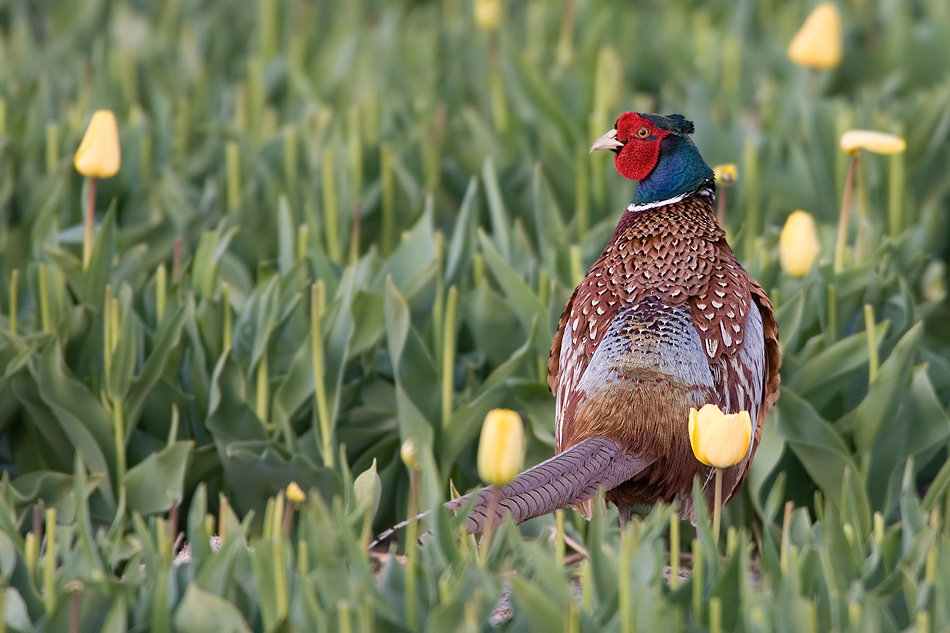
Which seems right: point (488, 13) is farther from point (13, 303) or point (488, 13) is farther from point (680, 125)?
point (680, 125)

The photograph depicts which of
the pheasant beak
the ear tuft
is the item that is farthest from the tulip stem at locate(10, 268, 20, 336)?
the ear tuft

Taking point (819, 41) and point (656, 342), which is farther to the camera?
point (819, 41)

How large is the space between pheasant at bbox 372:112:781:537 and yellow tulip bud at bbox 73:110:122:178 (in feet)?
4.57

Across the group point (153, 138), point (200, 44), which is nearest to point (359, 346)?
point (153, 138)

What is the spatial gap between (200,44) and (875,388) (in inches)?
171

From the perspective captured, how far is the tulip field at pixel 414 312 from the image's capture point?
257cm

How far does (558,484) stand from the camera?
2719mm

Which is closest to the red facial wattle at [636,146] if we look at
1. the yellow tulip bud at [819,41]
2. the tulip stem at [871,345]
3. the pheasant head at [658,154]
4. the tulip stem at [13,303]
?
the pheasant head at [658,154]

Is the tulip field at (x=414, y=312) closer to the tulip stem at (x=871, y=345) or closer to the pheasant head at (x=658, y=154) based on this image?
the tulip stem at (x=871, y=345)

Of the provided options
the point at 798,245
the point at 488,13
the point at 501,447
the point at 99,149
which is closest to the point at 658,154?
the point at 798,245

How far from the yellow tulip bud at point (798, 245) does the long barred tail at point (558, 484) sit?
1031 millimetres

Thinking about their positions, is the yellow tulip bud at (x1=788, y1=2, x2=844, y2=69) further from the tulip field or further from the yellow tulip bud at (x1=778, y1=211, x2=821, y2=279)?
the yellow tulip bud at (x1=778, y1=211, x2=821, y2=279)

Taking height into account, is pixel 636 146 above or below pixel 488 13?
below

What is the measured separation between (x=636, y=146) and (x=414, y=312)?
125 centimetres
